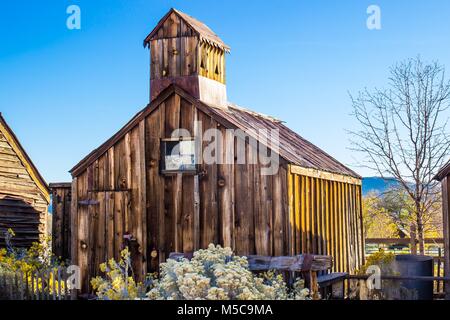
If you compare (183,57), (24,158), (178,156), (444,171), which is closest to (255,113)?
(183,57)

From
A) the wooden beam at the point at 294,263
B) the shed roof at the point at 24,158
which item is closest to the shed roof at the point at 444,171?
the wooden beam at the point at 294,263

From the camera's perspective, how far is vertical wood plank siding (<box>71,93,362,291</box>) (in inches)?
632

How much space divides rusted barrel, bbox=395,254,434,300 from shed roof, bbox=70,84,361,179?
3.22 m

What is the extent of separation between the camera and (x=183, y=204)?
A: 17.1 m

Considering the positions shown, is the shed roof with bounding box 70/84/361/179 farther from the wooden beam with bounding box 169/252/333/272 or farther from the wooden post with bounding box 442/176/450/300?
the wooden beam with bounding box 169/252/333/272

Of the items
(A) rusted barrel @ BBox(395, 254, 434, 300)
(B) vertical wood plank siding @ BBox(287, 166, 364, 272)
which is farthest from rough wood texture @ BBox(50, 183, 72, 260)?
(A) rusted barrel @ BBox(395, 254, 434, 300)

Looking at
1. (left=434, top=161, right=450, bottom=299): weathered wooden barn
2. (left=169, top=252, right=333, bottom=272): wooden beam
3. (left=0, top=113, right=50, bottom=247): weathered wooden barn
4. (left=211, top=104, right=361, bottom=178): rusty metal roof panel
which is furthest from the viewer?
(left=0, top=113, right=50, bottom=247): weathered wooden barn

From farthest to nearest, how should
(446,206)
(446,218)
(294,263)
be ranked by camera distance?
(446,218), (446,206), (294,263)

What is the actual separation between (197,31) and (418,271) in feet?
27.6

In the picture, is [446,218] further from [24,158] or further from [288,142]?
[24,158]

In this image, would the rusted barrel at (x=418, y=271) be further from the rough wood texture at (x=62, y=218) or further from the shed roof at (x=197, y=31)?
the rough wood texture at (x=62, y=218)

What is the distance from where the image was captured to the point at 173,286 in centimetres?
999
